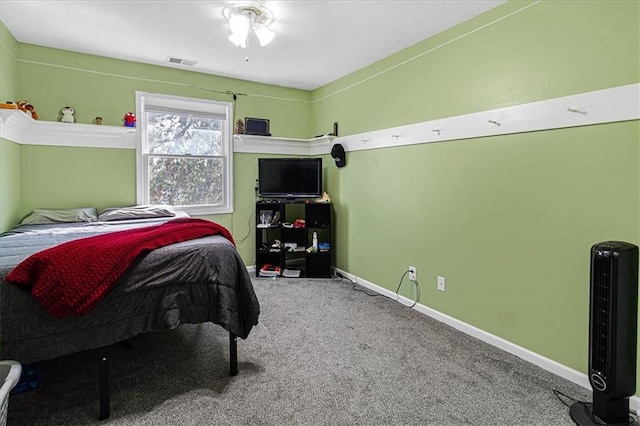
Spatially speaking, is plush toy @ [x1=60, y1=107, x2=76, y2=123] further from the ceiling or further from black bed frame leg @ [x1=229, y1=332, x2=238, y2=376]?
black bed frame leg @ [x1=229, y1=332, x2=238, y2=376]

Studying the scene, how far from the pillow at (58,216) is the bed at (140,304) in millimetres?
971

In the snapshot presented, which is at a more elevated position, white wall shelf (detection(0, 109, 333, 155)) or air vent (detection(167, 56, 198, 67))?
air vent (detection(167, 56, 198, 67))

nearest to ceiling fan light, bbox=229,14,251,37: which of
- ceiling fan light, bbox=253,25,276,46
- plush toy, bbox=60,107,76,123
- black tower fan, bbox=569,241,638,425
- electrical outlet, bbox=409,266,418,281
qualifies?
ceiling fan light, bbox=253,25,276,46

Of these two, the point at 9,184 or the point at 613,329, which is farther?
the point at 9,184

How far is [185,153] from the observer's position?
4.03m

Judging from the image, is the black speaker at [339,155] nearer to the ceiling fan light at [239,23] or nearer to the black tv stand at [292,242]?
the black tv stand at [292,242]

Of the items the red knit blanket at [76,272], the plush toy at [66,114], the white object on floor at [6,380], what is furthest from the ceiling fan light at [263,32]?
the white object on floor at [6,380]

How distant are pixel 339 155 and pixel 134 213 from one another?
2.27 m

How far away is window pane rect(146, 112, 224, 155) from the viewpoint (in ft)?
12.7

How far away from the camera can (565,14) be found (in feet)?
6.63

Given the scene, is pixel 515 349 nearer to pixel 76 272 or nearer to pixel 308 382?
pixel 308 382

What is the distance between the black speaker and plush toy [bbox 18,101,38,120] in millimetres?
2942

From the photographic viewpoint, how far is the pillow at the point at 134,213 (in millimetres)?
3208

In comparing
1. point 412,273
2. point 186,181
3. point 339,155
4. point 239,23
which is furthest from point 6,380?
point 339,155
